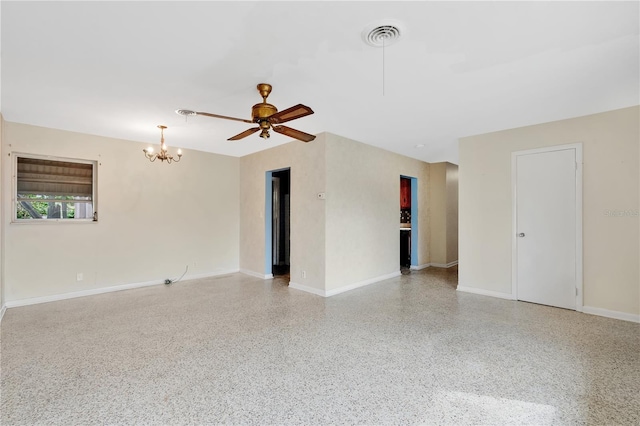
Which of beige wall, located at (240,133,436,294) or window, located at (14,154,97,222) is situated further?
beige wall, located at (240,133,436,294)

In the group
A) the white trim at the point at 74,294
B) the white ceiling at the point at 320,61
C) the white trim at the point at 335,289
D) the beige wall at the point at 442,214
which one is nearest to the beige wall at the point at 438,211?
the beige wall at the point at 442,214

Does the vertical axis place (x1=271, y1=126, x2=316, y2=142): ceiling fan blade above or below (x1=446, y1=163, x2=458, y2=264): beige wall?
above

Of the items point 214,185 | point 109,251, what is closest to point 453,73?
point 214,185

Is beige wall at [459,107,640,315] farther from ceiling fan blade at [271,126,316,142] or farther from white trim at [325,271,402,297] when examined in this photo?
ceiling fan blade at [271,126,316,142]

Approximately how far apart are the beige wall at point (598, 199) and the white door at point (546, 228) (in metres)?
0.12

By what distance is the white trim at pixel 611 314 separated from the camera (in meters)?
3.55

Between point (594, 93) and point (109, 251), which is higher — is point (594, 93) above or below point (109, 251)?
above

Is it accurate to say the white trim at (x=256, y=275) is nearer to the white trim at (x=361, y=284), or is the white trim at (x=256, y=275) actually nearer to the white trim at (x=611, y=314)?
the white trim at (x=361, y=284)

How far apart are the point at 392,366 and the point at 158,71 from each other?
328 centimetres

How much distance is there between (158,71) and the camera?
2.71 metres

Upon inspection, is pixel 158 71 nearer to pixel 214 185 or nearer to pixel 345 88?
pixel 345 88

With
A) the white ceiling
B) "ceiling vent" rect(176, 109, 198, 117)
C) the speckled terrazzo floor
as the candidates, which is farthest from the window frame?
"ceiling vent" rect(176, 109, 198, 117)

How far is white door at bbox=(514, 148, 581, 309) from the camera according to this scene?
400 centimetres

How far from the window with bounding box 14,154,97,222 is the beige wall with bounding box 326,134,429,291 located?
12.7 ft
